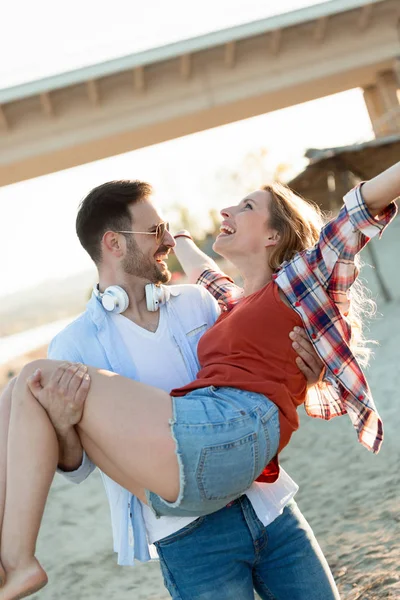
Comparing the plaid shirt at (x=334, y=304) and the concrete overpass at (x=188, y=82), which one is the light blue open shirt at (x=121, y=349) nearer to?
the plaid shirt at (x=334, y=304)

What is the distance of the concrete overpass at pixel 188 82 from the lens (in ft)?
43.2

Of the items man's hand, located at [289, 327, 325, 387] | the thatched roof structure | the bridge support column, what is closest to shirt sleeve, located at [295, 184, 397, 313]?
man's hand, located at [289, 327, 325, 387]

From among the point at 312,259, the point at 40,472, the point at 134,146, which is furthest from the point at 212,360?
the point at 134,146

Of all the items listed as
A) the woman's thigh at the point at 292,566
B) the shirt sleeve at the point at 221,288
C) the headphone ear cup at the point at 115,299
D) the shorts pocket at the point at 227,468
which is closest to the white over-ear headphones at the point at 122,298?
the headphone ear cup at the point at 115,299

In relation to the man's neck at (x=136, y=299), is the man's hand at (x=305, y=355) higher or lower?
lower

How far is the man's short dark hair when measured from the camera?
3.09 meters

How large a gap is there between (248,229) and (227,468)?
1.15 meters

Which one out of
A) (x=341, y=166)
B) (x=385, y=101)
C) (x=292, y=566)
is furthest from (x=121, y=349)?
(x=385, y=101)

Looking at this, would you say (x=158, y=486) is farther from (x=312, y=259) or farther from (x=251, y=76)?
(x=251, y=76)

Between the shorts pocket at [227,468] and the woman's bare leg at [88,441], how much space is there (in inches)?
3.7

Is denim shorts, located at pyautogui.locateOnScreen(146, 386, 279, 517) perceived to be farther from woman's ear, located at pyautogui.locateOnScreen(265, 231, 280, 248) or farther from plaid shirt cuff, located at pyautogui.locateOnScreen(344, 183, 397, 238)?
woman's ear, located at pyautogui.locateOnScreen(265, 231, 280, 248)

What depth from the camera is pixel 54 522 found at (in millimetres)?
7312

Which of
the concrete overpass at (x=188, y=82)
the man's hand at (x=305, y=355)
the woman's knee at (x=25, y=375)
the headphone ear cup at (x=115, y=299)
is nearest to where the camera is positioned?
the woman's knee at (x=25, y=375)

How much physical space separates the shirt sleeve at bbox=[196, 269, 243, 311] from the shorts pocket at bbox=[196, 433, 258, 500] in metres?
0.82
